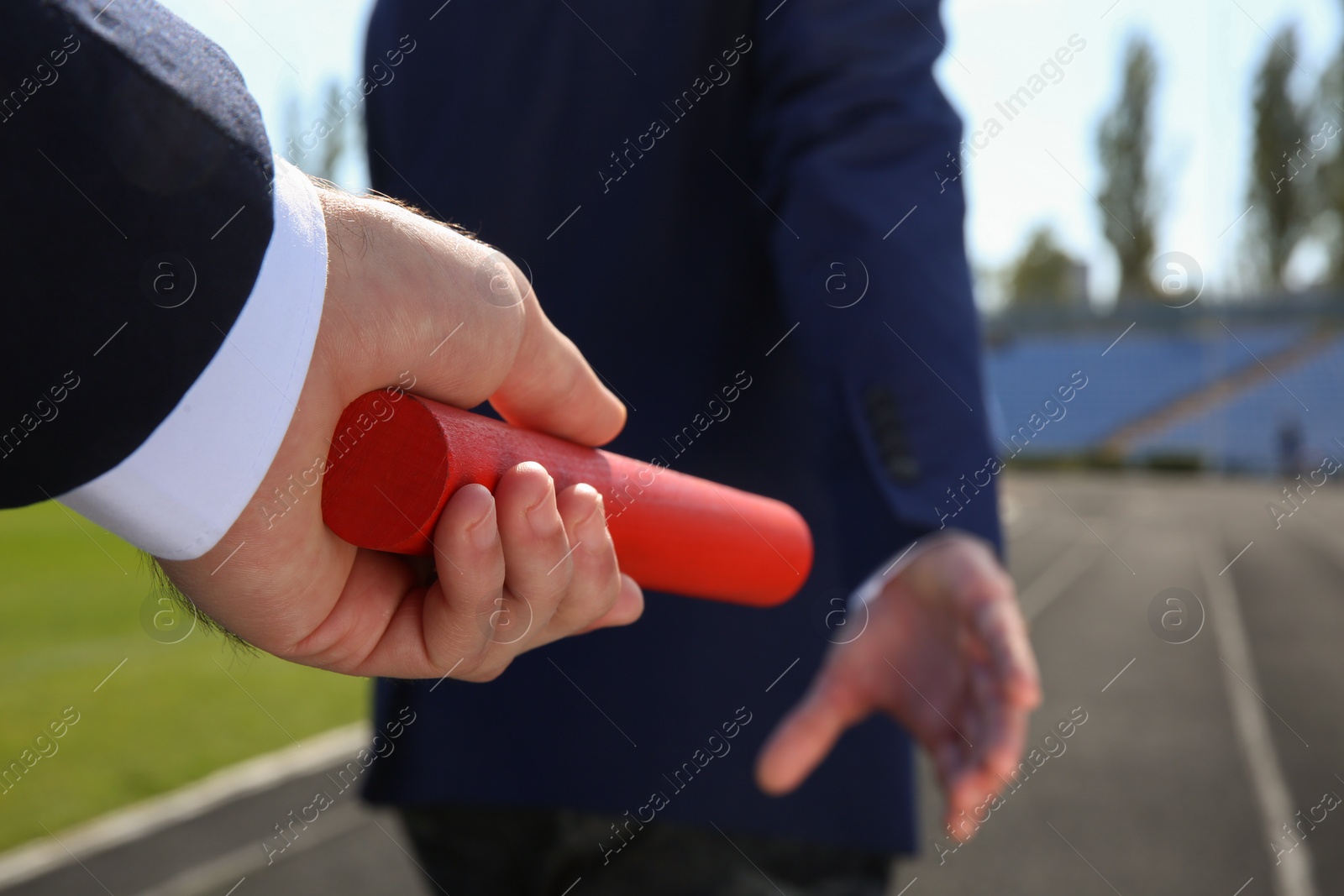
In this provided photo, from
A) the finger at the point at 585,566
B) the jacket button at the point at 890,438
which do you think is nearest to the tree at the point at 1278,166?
the jacket button at the point at 890,438

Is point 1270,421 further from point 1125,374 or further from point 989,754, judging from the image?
point 989,754

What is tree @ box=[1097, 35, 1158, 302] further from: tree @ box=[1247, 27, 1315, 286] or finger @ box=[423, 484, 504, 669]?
finger @ box=[423, 484, 504, 669]

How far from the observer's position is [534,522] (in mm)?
703

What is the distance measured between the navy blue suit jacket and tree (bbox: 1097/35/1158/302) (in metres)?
42.9

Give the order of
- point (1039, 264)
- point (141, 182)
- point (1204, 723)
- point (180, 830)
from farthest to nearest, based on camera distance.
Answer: point (1039, 264), point (1204, 723), point (180, 830), point (141, 182)

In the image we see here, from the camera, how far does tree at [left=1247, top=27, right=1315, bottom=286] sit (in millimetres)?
36750

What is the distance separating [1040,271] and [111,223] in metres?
57.7

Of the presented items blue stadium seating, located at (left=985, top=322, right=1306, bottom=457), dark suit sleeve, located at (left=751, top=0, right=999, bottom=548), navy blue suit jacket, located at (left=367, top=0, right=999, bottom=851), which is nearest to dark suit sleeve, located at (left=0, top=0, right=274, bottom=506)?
navy blue suit jacket, located at (left=367, top=0, right=999, bottom=851)

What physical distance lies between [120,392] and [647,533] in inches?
16.5

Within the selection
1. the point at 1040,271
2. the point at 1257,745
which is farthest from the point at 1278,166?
the point at 1257,745

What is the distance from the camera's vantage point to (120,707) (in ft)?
18.1

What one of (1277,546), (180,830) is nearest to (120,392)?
(180,830)

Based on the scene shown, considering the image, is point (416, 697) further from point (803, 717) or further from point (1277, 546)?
point (1277, 546)

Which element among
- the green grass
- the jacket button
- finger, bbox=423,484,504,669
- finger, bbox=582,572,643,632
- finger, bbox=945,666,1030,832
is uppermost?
finger, bbox=423,484,504,669
